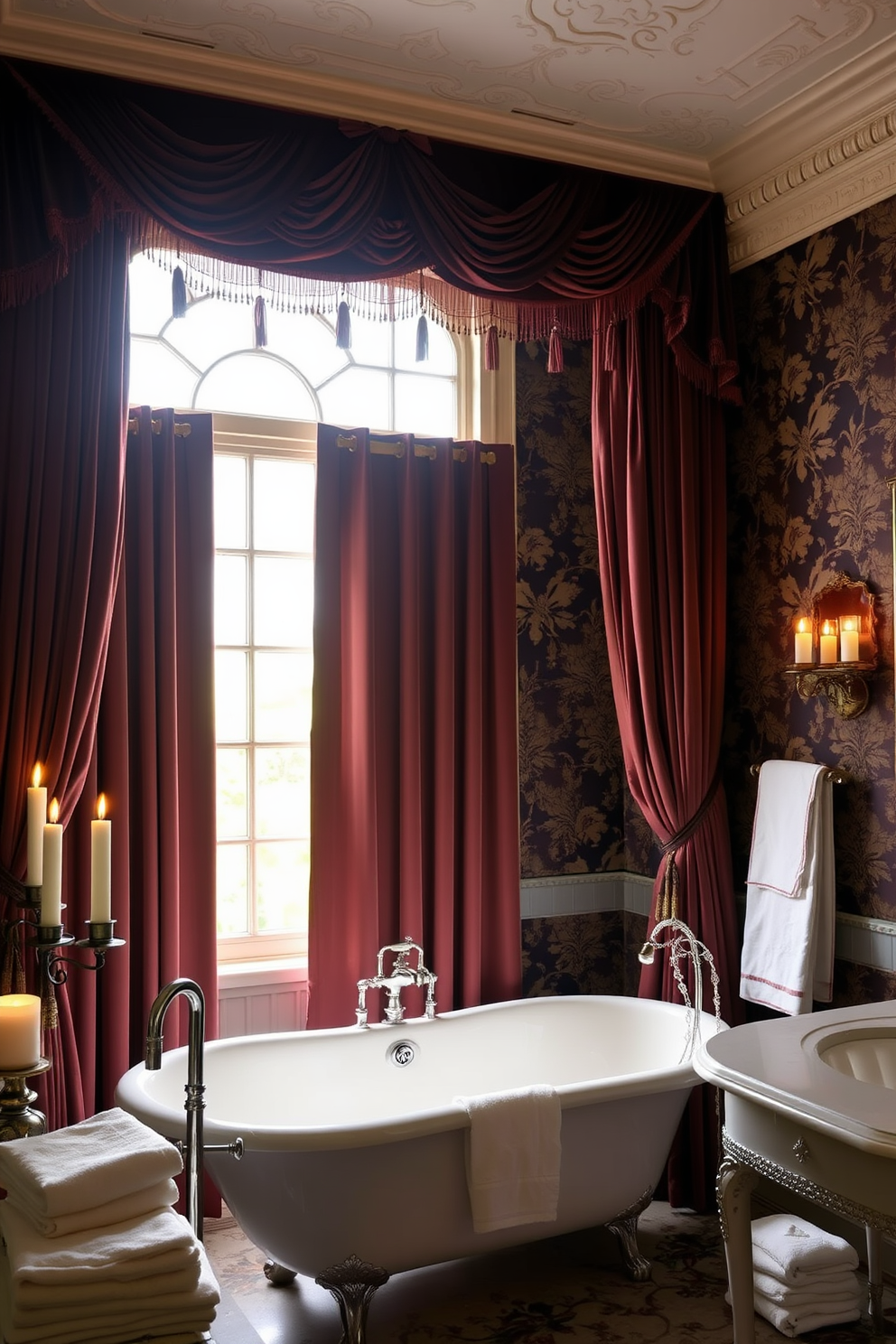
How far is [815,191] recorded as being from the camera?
3275 mm

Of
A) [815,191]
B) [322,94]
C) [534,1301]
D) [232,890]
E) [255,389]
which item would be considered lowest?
[534,1301]

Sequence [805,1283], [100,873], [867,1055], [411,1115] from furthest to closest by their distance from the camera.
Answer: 1. [805,1283]
2. [411,1115]
3. [867,1055]
4. [100,873]

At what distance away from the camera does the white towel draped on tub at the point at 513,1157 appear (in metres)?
2.55

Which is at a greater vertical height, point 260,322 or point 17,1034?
point 260,322

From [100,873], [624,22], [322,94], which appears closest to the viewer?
[100,873]

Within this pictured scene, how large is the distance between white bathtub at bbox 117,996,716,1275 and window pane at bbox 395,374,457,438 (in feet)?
5.96

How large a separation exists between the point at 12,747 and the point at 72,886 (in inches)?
16.5

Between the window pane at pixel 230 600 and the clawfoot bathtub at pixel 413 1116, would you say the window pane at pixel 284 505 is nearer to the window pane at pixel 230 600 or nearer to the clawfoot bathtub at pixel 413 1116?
the window pane at pixel 230 600

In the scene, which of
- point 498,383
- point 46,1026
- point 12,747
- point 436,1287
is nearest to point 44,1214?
point 46,1026

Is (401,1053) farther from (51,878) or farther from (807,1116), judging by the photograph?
(807,1116)

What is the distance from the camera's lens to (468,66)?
9.78 ft

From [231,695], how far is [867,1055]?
6.61 ft

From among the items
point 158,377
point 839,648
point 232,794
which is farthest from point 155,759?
point 839,648

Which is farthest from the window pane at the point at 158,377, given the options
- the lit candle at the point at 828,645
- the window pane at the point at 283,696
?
the lit candle at the point at 828,645
